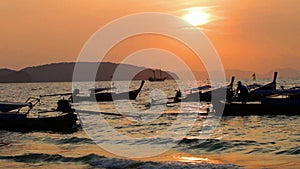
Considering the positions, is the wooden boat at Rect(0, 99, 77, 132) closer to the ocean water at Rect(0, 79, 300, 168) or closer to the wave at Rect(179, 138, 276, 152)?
the ocean water at Rect(0, 79, 300, 168)

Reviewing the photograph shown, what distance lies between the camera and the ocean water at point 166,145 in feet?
78.9

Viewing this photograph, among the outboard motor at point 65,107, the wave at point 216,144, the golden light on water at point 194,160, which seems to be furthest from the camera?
the outboard motor at point 65,107

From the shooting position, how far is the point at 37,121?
37.4 meters

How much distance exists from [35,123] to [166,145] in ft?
41.6

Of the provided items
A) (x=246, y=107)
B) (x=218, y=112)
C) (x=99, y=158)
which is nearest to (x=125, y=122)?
(x=218, y=112)

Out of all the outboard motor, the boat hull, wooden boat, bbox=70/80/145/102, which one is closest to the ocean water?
the boat hull

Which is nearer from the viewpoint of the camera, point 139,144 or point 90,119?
point 139,144

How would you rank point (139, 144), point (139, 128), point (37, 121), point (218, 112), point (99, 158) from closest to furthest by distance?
point (99, 158), point (139, 144), point (37, 121), point (139, 128), point (218, 112)

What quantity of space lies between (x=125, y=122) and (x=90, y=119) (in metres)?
5.39

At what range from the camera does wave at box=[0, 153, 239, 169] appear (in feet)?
73.6

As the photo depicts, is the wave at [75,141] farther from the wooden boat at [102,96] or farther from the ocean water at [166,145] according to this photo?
the wooden boat at [102,96]

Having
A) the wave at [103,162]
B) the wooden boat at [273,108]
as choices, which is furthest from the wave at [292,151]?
the wooden boat at [273,108]

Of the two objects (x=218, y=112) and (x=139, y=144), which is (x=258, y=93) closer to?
(x=218, y=112)

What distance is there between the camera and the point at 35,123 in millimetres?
37438
